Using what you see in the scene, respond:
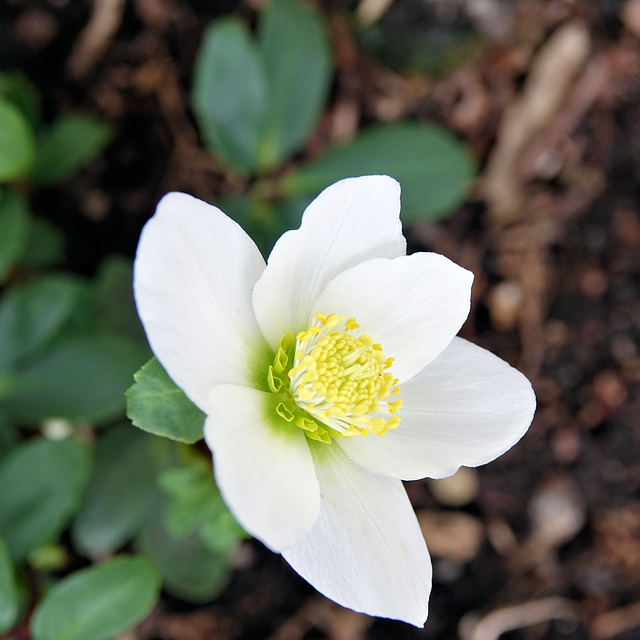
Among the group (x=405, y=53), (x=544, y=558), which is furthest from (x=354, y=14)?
(x=544, y=558)

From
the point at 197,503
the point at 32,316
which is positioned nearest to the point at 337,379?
the point at 197,503

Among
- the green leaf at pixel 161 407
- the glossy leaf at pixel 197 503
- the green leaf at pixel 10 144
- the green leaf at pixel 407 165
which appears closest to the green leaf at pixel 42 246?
the green leaf at pixel 10 144

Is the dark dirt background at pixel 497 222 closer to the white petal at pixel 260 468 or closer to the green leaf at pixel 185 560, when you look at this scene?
the green leaf at pixel 185 560

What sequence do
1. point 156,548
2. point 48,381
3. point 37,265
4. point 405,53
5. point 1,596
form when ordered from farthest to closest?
point 405,53
point 37,265
point 156,548
point 48,381
point 1,596

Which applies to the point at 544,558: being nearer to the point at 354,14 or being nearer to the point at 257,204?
the point at 257,204

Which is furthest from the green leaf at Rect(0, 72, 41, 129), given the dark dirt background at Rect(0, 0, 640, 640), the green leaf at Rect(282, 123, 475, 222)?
the green leaf at Rect(282, 123, 475, 222)

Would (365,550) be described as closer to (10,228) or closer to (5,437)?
(5,437)
